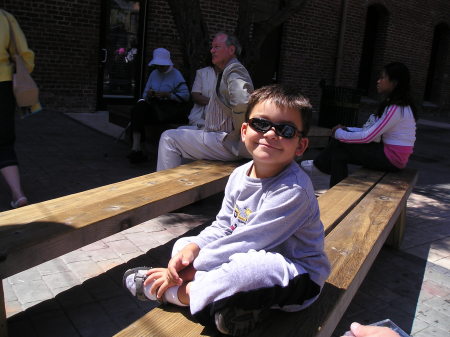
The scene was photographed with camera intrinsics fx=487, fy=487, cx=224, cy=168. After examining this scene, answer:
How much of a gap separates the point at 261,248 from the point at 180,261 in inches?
13.9

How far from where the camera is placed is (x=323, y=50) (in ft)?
44.5

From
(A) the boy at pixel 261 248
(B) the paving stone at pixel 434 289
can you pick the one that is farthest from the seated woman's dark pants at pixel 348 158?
(A) the boy at pixel 261 248

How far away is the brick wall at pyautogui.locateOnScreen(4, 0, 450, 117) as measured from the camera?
29.6 feet

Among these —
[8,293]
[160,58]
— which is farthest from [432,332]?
[160,58]

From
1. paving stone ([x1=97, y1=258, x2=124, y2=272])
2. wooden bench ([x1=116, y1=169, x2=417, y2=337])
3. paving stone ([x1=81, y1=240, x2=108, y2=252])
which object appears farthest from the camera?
paving stone ([x1=81, y1=240, x2=108, y2=252])

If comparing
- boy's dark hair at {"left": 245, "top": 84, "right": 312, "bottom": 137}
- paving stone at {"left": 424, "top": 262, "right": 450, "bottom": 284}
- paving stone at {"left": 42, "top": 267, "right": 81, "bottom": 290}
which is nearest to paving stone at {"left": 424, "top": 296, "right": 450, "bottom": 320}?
paving stone at {"left": 424, "top": 262, "right": 450, "bottom": 284}

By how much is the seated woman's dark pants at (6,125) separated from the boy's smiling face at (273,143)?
2777 mm

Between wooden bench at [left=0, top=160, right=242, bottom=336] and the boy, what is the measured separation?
→ 46 centimetres

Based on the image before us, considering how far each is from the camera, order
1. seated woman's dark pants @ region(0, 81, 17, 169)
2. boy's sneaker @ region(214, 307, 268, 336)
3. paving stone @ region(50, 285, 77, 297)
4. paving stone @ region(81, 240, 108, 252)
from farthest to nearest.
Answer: seated woman's dark pants @ region(0, 81, 17, 169) < paving stone @ region(81, 240, 108, 252) < paving stone @ region(50, 285, 77, 297) < boy's sneaker @ region(214, 307, 268, 336)

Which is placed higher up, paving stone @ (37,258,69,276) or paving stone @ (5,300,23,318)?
paving stone @ (37,258,69,276)

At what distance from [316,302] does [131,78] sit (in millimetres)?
9138

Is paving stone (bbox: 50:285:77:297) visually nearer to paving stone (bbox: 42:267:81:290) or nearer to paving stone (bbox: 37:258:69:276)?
paving stone (bbox: 42:267:81:290)

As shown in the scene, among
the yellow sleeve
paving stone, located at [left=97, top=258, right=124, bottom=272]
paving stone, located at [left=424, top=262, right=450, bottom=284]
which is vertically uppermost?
the yellow sleeve

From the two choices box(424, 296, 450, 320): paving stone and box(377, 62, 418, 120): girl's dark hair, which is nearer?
box(424, 296, 450, 320): paving stone
